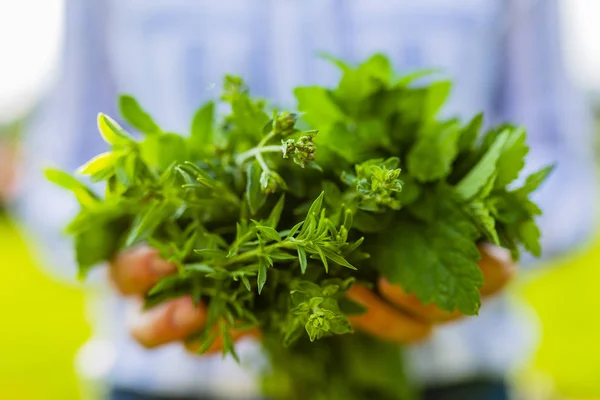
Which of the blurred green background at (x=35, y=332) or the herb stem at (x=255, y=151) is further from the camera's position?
the blurred green background at (x=35, y=332)

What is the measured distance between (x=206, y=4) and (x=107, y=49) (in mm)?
133

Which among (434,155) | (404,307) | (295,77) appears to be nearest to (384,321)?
(404,307)

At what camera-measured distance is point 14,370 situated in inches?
64.8

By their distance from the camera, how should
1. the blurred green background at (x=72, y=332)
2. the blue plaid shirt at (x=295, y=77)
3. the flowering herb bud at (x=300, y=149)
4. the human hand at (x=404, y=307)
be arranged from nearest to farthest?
1. the flowering herb bud at (x=300, y=149)
2. the human hand at (x=404, y=307)
3. the blue plaid shirt at (x=295, y=77)
4. the blurred green background at (x=72, y=332)

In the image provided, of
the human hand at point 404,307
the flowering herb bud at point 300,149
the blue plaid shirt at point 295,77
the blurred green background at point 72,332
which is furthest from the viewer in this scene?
the blurred green background at point 72,332

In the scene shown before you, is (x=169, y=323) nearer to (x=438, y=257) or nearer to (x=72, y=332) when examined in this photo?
(x=438, y=257)

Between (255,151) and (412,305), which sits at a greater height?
(255,151)

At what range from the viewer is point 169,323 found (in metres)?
0.36

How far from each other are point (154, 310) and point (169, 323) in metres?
0.03

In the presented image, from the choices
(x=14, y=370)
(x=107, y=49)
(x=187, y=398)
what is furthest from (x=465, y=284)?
(x=14, y=370)

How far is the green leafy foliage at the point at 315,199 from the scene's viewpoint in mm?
247

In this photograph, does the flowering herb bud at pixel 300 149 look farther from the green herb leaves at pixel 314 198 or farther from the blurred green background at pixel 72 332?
the blurred green background at pixel 72 332

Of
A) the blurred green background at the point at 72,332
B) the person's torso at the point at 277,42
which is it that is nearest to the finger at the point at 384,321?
the person's torso at the point at 277,42

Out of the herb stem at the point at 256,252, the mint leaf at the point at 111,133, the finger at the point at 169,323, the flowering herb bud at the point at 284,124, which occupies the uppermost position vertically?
the flowering herb bud at the point at 284,124
